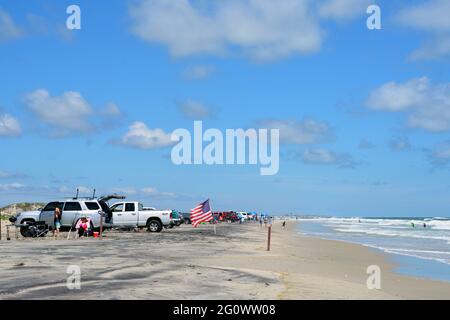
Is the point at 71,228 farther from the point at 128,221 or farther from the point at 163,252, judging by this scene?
the point at 163,252

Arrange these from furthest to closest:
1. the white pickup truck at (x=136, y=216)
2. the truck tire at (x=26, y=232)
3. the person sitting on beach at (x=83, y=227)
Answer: the white pickup truck at (x=136, y=216), the truck tire at (x=26, y=232), the person sitting on beach at (x=83, y=227)

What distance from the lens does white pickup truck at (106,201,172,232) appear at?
114 feet

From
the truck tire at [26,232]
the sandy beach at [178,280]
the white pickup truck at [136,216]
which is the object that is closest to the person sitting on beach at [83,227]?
the truck tire at [26,232]

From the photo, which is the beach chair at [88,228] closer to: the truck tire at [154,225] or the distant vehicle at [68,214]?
the distant vehicle at [68,214]

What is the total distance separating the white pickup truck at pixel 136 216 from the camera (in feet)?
114

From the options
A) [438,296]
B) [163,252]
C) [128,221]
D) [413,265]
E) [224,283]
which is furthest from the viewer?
[128,221]

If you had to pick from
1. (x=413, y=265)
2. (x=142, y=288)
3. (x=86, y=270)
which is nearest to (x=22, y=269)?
(x=86, y=270)

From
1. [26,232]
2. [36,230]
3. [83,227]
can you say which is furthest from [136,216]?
[26,232]

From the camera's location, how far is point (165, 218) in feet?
118

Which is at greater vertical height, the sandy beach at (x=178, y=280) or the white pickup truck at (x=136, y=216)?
the white pickup truck at (x=136, y=216)

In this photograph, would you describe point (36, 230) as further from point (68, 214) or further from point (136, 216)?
point (136, 216)

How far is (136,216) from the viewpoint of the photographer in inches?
1379

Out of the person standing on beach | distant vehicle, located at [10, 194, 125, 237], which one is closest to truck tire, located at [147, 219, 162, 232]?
distant vehicle, located at [10, 194, 125, 237]
